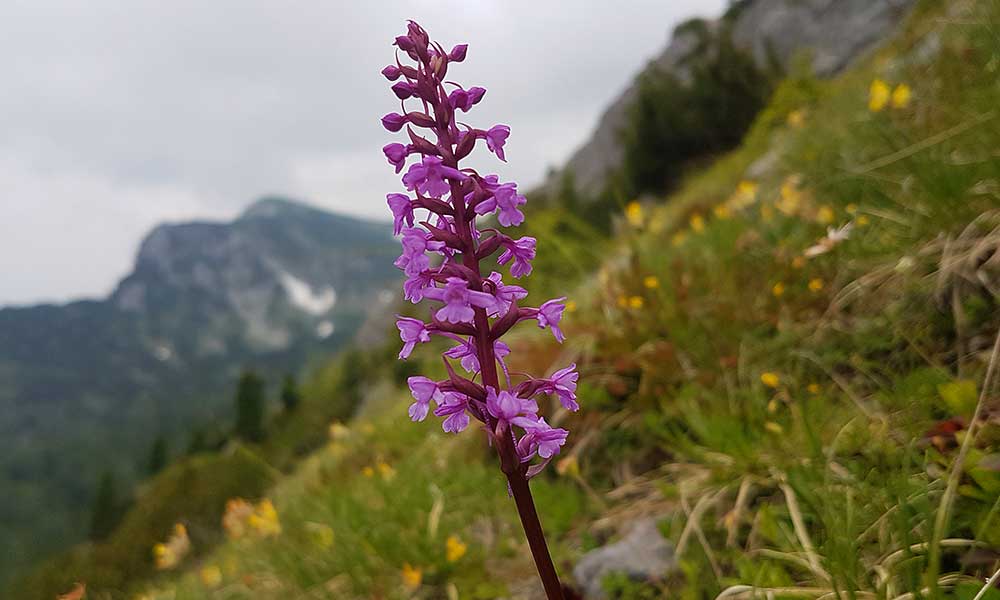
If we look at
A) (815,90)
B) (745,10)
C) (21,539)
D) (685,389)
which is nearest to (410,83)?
(685,389)

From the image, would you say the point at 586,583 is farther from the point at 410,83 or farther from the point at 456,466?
the point at 410,83

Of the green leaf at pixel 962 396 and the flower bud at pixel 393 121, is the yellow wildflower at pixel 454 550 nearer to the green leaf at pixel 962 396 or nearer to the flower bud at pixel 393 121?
the green leaf at pixel 962 396

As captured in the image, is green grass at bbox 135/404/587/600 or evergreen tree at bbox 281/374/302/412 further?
evergreen tree at bbox 281/374/302/412

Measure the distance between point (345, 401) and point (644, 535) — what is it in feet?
142

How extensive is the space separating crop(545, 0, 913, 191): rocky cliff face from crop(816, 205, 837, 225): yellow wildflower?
1668 centimetres

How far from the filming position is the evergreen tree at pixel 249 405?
60281mm

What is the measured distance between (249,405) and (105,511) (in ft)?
50.4

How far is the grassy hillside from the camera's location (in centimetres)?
188

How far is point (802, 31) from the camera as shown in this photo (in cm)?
3192

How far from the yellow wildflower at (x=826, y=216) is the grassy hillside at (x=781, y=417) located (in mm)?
30

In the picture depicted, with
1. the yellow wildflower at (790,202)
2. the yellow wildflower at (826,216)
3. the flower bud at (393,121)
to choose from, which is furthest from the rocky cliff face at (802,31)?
the flower bud at (393,121)

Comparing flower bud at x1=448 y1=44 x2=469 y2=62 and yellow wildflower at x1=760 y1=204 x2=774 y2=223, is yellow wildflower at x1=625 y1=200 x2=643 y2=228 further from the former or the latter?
flower bud at x1=448 y1=44 x2=469 y2=62

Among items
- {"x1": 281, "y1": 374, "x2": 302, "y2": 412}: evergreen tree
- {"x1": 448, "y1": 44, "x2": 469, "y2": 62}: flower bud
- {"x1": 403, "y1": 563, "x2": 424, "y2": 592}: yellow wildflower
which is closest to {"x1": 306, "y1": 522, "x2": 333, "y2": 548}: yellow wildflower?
{"x1": 403, "y1": 563, "x2": 424, "y2": 592}: yellow wildflower

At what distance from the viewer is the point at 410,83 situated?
1352 millimetres
